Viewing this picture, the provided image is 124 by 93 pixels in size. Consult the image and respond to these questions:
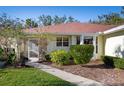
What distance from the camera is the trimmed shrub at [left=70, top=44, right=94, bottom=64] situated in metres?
18.4

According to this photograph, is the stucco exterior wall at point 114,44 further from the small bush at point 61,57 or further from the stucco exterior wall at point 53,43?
the small bush at point 61,57

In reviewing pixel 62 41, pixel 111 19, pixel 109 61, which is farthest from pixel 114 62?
pixel 111 19

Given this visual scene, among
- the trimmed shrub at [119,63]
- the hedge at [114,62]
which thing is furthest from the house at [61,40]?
the trimmed shrub at [119,63]

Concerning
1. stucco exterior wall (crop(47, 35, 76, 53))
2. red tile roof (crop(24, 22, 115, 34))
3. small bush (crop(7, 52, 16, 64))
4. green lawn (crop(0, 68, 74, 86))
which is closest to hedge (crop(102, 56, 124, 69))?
green lawn (crop(0, 68, 74, 86))

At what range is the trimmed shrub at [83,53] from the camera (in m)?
18.4

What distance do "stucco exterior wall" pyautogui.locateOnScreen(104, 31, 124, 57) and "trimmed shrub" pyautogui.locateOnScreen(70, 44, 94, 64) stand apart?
281 centimetres

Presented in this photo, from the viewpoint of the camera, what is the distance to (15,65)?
1900 cm

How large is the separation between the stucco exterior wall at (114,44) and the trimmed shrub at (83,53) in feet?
9.22

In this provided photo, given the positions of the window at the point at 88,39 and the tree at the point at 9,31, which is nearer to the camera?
the tree at the point at 9,31

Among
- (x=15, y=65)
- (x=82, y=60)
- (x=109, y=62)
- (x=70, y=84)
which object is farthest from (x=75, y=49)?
(x=70, y=84)

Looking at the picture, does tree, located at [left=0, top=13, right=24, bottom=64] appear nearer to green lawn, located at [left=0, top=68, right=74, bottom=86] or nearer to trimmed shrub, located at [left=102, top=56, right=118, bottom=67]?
green lawn, located at [left=0, top=68, right=74, bottom=86]

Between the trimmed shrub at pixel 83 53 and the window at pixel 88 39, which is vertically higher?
the window at pixel 88 39
